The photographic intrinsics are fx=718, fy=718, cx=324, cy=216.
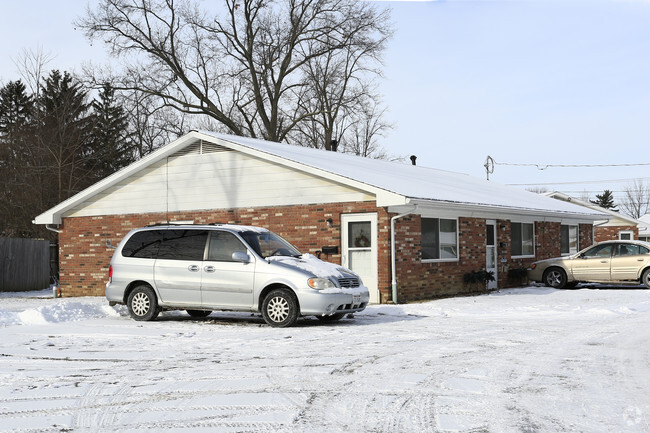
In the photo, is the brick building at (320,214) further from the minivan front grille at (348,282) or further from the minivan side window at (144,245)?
the minivan side window at (144,245)

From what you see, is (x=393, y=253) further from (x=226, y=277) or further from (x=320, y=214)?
(x=226, y=277)

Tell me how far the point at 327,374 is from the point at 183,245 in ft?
21.3

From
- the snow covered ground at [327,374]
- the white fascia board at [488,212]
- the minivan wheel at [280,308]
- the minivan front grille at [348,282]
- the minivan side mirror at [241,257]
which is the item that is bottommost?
the snow covered ground at [327,374]

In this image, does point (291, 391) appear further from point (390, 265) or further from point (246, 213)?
point (246, 213)

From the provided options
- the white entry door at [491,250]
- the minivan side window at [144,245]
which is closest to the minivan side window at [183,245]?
the minivan side window at [144,245]

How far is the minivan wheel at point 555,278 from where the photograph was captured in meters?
22.2

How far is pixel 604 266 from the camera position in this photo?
2139 cm

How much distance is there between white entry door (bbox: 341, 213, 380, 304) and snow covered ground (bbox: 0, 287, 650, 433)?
3.32 meters

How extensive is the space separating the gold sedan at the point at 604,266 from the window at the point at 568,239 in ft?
18.2

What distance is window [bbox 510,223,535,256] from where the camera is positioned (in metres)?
23.7

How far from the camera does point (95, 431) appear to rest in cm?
562

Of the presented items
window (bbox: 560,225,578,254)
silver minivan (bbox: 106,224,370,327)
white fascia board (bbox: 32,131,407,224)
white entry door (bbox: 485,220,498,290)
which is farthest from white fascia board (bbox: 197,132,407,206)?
window (bbox: 560,225,578,254)

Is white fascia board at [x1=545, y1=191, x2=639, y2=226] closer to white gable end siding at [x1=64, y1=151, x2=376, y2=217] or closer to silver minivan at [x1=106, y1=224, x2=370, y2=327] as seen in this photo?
white gable end siding at [x1=64, y1=151, x2=376, y2=217]

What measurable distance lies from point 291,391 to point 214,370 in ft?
5.08
